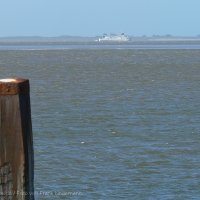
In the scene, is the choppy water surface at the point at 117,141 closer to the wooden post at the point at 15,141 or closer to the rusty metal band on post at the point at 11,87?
the wooden post at the point at 15,141

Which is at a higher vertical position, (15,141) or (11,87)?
(11,87)

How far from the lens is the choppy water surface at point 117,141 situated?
11477 millimetres

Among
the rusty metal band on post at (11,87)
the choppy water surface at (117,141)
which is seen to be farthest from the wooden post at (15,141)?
the choppy water surface at (117,141)

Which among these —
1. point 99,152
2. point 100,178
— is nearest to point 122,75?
point 99,152

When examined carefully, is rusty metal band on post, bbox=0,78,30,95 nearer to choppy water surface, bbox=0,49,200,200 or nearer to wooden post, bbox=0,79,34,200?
wooden post, bbox=0,79,34,200

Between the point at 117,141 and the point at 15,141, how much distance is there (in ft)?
34.3

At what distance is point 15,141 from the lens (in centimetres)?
517

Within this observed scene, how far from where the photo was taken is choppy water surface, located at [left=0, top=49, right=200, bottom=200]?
37.7ft

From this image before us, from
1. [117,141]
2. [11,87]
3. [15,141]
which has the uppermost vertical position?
[11,87]

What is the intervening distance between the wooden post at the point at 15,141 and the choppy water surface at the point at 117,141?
490 cm

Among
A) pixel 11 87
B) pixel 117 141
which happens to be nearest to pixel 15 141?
pixel 11 87

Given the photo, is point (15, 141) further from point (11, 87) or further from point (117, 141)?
point (117, 141)

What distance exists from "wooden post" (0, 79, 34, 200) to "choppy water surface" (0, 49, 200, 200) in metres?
4.90

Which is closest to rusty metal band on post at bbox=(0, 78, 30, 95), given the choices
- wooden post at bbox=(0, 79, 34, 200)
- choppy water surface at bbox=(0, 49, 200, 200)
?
wooden post at bbox=(0, 79, 34, 200)
